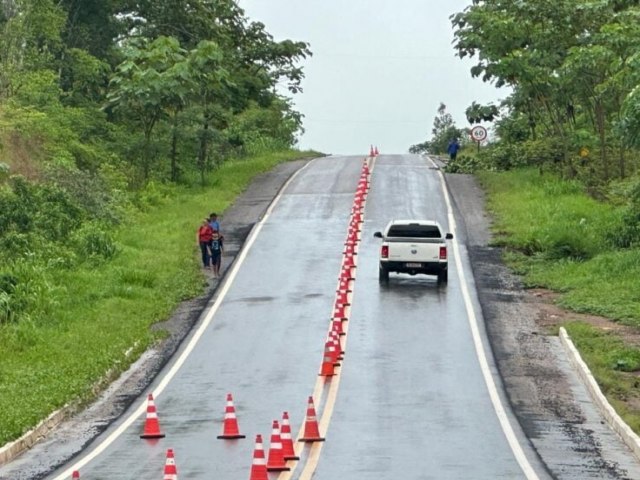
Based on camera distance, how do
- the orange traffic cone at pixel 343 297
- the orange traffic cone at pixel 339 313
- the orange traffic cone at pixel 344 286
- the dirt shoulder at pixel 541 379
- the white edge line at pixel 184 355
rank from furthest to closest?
the orange traffic cone at pixel 344 286, the orange traffic cone at pixel 343 297, the orange traffic cone at pixel 339 313, the white edge line at pixel 184 355, the dirt shoulder at pixel 541 379

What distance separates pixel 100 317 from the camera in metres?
31.3

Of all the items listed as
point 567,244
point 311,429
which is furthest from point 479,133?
point 311,429

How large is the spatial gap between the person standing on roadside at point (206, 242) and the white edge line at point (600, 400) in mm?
11651

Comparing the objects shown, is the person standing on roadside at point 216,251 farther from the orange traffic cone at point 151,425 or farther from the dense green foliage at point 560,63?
the orange traffic cone at point 151,425

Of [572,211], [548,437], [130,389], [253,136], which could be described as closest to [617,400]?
[548,437]

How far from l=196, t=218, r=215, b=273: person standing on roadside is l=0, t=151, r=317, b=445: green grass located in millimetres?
308

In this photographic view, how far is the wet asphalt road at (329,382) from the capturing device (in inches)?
728

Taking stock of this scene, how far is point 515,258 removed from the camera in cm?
4091

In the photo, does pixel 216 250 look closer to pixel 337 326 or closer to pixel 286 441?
pixel 337 326

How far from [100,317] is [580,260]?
15422mm

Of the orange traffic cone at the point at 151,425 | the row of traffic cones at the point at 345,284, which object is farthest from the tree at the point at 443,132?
the orange traffic cone at the point at 151,425

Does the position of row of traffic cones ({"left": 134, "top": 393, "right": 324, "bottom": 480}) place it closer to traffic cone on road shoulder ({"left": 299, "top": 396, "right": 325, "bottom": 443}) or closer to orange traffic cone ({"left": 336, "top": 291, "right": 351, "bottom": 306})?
traffic cone on road shoulder ({"left": 299, "top": 396, "right": 325, "bottom": 443})

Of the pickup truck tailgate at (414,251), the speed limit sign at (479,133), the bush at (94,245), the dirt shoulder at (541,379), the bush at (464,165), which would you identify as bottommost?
the dirt shoulder at (541,379)

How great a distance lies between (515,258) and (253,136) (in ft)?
120
